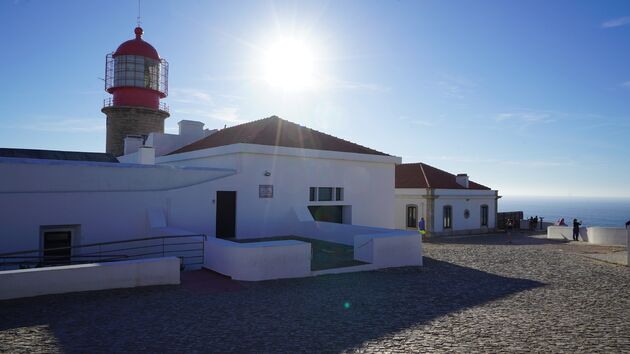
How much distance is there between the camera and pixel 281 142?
17719 millimetres

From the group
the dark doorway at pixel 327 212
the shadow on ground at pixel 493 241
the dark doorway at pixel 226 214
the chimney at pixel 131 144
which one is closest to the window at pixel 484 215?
the shadow on ground at pixel 493 241

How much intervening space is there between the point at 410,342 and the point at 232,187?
10.8 m

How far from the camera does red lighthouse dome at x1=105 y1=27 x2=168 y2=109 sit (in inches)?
1065

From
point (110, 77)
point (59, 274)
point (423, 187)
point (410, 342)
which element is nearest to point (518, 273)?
point (410, 342)

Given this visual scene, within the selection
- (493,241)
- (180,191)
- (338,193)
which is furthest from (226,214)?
(493,241)

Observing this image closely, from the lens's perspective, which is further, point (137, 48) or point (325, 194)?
point (137, 48)

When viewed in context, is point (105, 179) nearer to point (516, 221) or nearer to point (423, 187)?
point (423, 187)

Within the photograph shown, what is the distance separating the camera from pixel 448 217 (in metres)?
→ 28.2

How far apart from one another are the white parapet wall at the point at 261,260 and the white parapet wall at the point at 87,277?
1.31 metres

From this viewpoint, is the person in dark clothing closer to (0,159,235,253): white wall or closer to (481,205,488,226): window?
(481,205,488,226): window

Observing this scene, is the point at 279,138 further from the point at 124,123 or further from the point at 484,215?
the point at 484,215

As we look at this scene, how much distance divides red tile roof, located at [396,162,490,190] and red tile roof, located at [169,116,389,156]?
345 inches

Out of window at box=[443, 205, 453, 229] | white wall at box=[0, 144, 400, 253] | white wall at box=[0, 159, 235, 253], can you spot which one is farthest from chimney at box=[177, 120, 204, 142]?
window at box=[443, 205, 453, 229]

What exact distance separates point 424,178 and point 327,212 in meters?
12.6
